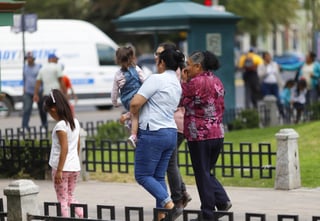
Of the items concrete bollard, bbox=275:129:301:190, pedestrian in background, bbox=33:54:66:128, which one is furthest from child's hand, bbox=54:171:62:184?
pedestrian in background, bbox=33:54:66:128

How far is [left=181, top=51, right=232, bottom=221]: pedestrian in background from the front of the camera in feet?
32.5

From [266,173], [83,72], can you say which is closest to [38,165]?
[266,173]

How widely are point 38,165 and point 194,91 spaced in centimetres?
478

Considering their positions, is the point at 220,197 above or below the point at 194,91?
below

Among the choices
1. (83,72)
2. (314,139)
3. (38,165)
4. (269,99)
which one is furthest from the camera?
(83,72)

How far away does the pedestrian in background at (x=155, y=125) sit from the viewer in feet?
31.8

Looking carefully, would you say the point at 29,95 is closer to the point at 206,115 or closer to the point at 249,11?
the point at 206,115

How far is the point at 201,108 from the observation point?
32.6ft

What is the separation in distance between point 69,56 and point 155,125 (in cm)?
2021

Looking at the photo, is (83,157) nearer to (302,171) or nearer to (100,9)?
(302,171)

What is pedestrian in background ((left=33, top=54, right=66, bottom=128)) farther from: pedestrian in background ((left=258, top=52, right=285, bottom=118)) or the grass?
pedestrian in background ((left=258, top=52, right=285, bottom=118))

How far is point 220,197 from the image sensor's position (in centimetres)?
1021

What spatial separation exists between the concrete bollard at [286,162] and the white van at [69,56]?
1676 cm

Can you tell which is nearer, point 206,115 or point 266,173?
point 206,115
